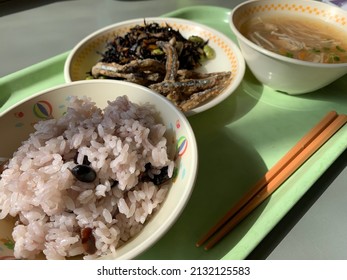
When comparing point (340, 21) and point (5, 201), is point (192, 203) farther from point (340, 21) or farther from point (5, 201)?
point (340, 21)

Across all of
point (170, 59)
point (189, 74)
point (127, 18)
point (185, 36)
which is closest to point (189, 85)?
point (189, 74)

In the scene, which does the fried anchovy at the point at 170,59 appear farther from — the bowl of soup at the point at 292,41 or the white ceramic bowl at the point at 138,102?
the white ceramic bowl at the point at 138,102

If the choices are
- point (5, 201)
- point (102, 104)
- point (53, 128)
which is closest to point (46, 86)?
point (102, 104)

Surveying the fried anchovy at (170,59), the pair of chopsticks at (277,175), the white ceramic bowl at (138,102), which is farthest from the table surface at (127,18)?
the fried anchovy at (170,59)

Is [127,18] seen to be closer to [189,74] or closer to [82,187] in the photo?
[189,74]

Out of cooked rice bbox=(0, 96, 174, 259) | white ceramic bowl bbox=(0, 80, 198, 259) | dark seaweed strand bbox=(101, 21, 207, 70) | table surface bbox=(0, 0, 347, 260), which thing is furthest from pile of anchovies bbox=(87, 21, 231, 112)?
table surface bbox=(0, 0, 347, 260)

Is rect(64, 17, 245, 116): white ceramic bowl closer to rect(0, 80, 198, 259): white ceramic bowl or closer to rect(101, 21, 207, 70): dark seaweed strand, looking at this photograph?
rect(101, 21, 207, 70): dark seaweed strand
